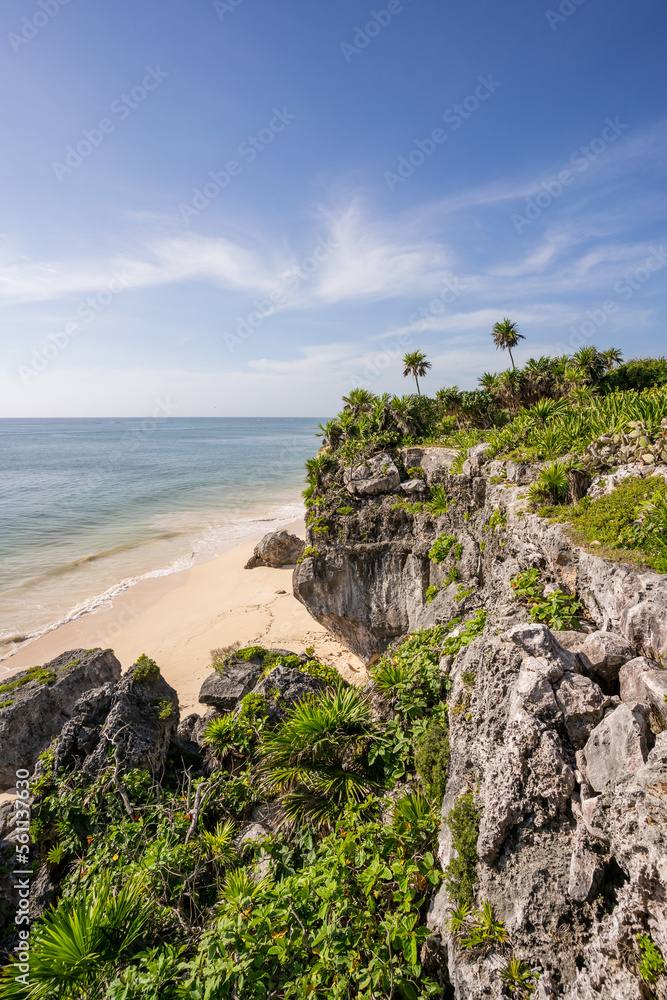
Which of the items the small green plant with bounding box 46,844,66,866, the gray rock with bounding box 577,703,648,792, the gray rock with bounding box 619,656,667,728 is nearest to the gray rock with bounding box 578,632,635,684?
the gray rock with bounding box 619,656,667,728

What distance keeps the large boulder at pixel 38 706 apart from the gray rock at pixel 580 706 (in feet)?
34.1

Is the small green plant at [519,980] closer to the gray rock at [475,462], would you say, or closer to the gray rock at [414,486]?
the gray rock at [475,462]

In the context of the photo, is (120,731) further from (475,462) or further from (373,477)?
(475,462)

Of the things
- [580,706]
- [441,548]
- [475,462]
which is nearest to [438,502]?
[441,548]

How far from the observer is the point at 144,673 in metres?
10.7

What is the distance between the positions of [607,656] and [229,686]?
31.6ft

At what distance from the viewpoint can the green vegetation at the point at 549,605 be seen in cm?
658

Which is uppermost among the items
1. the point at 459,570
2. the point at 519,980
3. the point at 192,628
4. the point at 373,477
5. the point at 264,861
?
the point at 373,477

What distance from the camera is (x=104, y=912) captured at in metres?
5.12

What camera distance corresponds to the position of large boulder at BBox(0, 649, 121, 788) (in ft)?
36.8

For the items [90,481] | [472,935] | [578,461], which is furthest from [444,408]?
[90,481]

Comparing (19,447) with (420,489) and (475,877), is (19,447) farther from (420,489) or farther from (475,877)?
(475,877)

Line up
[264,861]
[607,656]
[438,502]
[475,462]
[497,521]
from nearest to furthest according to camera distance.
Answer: [607,656] → [264,861] → [497,521] → [475,462] → [438,502]

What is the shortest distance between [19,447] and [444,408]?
11244 cm
